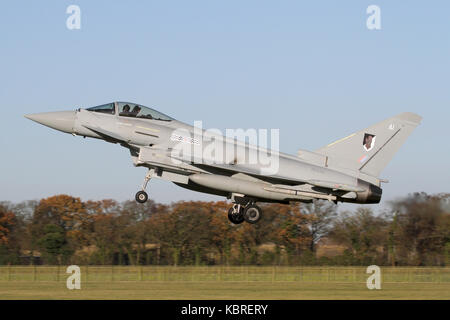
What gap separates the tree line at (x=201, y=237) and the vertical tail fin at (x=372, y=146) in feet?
42.8

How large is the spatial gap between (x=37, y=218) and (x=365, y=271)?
30987mm

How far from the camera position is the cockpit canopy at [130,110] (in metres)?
27.0

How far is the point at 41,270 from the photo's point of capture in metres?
36.7

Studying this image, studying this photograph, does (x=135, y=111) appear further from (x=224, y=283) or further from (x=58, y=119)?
(x=224, y=283)

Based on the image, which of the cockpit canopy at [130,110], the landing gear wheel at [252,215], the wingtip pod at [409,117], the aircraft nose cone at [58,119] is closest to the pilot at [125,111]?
the cockpit canopy at [130,110]

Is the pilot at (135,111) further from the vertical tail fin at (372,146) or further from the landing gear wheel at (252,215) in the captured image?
the vertical tail fin at (372,146)

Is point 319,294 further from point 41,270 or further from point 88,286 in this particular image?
point 41,270

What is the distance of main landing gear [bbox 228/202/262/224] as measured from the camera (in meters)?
28.0

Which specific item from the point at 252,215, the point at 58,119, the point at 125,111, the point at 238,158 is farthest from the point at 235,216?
the point at 58,119

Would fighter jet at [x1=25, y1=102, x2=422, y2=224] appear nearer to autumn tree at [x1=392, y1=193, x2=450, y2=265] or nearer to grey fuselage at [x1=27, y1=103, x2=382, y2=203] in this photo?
grey fuselage at [x1=27, y1=103, x2=382, y2=203]

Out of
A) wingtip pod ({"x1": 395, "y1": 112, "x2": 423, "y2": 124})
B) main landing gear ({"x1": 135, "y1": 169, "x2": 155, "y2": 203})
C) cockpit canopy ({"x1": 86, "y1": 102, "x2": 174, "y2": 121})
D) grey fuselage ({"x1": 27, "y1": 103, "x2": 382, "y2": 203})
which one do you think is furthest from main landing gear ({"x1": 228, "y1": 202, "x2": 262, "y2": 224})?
wingtip pod ({"x1": 395, "y1": 112, "x2": 423, "y2": 124})
